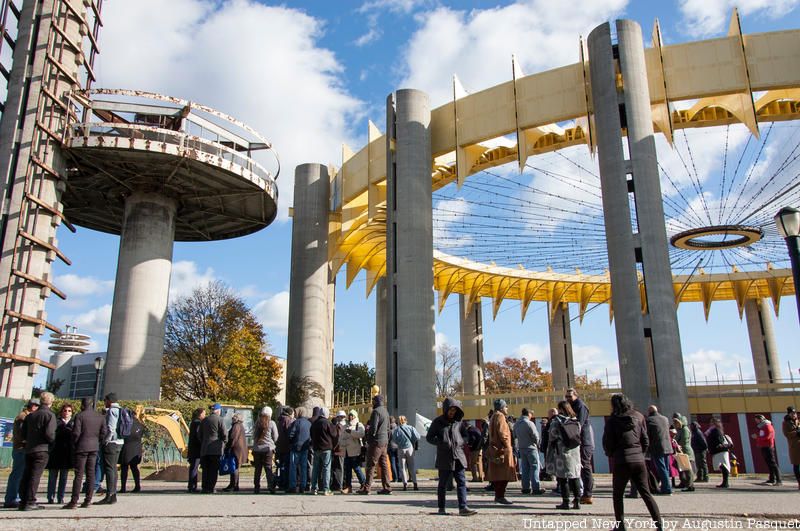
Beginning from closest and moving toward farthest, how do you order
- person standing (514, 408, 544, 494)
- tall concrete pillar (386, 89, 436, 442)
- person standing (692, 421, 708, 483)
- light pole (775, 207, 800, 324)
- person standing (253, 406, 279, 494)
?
light pole (775, 207, 800, 324) → person standing (514, 408, 544, 494) → person standing (253, 406, 279, 494) → person standing (692, 421, 708, 483) → tall concrete pillar (386, 89, 436, 442)

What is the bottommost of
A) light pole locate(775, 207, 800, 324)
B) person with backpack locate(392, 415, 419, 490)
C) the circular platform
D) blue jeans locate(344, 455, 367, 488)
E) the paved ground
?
the paved ground

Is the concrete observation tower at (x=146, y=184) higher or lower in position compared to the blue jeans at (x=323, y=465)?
higher

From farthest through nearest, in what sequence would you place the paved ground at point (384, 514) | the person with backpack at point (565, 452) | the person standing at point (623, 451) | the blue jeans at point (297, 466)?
the blue jeans at point (297, 466) < the person with backpack at point (565, 452) < the paved ground at point (384, 514) < the person standing at point (623, 451)

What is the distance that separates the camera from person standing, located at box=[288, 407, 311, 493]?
1220 centimetres

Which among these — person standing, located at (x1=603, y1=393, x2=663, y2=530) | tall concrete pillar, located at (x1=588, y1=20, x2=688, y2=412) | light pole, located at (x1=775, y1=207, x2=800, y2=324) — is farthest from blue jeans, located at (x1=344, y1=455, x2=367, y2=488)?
tall concrete pillar, located at (x1=588, y1=20, x2=688, y2=412)

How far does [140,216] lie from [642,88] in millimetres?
24368

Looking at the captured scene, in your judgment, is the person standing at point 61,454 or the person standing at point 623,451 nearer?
the person standing at point 623,451

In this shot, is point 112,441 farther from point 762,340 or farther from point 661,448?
point 762,340

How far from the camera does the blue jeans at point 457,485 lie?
8562 millimetres

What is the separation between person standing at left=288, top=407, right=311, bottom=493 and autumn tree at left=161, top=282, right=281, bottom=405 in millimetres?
24695

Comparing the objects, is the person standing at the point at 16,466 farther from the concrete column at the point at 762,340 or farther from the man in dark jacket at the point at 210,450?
the concrete column at the point at 762,340

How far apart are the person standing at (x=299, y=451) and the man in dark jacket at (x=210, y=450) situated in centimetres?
137

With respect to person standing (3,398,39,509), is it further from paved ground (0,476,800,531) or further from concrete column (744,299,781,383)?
concrete column (744,299,781,383)

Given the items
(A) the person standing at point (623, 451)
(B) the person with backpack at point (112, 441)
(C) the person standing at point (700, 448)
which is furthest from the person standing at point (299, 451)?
(C) the person standing at point (700, 448)
